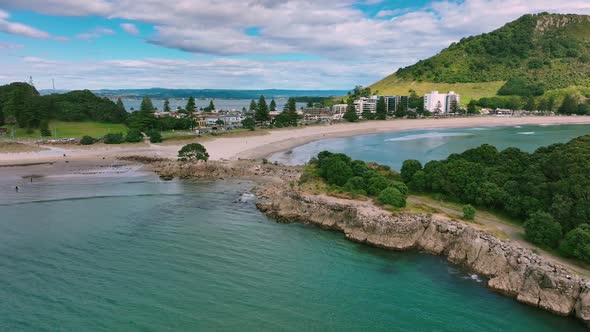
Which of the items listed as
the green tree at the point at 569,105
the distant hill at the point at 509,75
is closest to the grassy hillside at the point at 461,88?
the distant hill at the point at 509,75

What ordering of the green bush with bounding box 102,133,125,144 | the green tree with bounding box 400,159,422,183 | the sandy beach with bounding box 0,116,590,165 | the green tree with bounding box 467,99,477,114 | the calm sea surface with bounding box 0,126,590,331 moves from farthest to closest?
the green tree with bounding box 467,99,477,114 → the green bush with bounding box 102,133,125,144 → the sandy beach with bounding box 0,116,590,165 → the green tree with bounding box 400,159,422,183 → the calm sea surface with bounding box 0,126,590,331

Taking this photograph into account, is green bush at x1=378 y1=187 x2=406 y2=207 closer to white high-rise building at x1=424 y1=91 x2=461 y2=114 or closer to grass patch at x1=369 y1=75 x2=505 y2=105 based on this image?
white high-rise building at x1=424 y1=91 x2=461 y2=114

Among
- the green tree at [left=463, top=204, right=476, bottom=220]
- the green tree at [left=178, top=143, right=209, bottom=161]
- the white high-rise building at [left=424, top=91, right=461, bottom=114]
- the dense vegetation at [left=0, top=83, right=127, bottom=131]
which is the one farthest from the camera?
the white high-rise building at [left=424, top=91, right=461, bottom=114]

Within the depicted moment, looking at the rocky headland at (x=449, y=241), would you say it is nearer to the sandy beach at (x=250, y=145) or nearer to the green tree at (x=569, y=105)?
the sandy beach at (x=250, y=145)

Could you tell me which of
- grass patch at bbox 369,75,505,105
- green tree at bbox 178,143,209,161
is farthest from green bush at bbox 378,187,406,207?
grass patch at bbox 369,75,505,105

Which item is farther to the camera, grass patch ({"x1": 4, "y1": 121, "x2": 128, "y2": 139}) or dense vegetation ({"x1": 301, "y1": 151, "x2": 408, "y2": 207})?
grass patch ({"x1": 4, "y1": 121, "x2": 128, "y2": 139})

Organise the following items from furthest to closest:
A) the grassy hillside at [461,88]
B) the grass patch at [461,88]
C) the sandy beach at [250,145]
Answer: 1. the grassy hillside at [461,88]
2. the grass patch at [461,88]
3. the sandy beach at [250,145]

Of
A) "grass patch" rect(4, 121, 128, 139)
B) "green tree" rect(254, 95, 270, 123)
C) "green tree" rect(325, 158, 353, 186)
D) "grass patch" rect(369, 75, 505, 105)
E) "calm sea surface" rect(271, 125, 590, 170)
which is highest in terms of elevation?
"grass patch" rect(369, 75, 505, 105)
